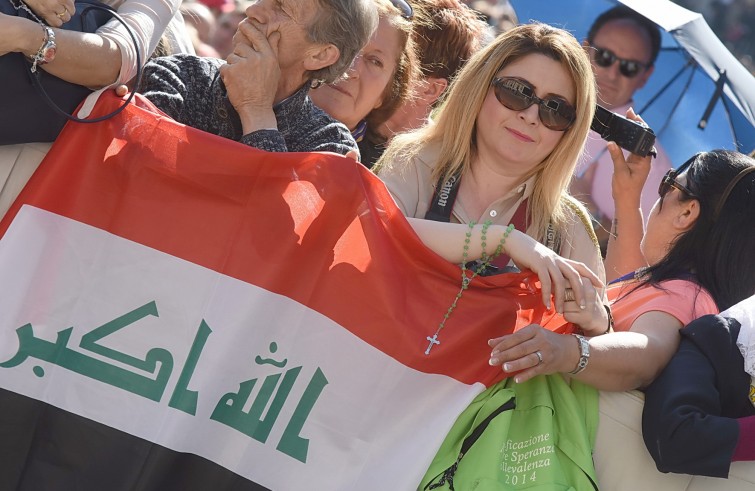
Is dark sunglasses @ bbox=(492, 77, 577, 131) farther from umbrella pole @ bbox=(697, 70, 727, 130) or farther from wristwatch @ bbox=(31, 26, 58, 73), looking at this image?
umbrella pole @ bbox=(697, 70, 727, 130)

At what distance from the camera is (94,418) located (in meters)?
2.74

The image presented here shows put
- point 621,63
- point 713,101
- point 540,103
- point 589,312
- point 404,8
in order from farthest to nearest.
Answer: point 621,63 < point 713,101 < point 404,8 < point 540,103 < point 589,312

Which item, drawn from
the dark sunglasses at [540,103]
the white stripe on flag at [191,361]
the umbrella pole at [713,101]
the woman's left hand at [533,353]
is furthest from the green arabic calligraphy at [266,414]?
the umbrella pole at [713,101]

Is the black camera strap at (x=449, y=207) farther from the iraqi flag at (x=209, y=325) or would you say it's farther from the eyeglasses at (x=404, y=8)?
the eyeglasses at (x=404, y=8)

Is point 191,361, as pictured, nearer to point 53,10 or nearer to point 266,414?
point 266,414

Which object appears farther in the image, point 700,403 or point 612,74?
point 612,74

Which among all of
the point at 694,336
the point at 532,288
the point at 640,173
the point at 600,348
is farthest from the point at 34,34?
the point at 640,173

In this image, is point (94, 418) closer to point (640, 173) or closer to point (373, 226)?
point (373, 226)

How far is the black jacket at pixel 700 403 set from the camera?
2.73m

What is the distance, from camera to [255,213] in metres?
2.82

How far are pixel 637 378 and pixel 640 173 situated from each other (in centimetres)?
160

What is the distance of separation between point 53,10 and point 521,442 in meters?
1.69

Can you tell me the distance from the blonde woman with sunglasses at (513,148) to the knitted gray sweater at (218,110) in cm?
25

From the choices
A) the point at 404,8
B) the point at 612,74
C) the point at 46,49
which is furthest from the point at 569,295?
the point at 612,74
